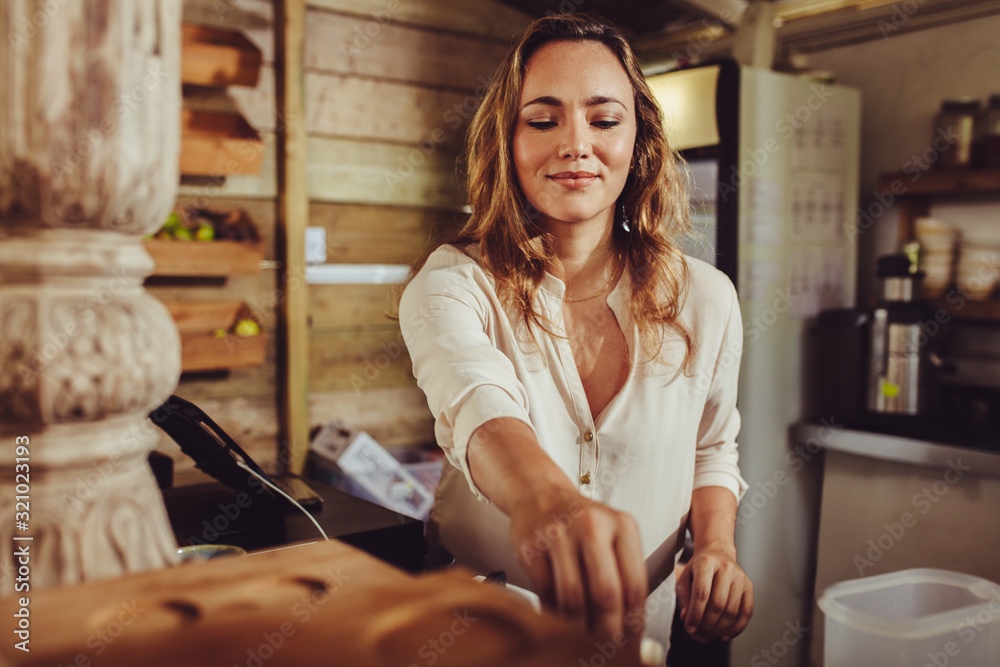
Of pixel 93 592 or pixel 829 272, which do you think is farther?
pixel 829 272

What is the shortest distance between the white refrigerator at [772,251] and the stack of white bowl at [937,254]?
31cm

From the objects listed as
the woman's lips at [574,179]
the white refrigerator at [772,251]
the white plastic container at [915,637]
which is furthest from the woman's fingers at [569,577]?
the white refrigerator at [772,251]

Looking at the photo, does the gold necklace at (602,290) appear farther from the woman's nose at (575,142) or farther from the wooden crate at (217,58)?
the wooden crate at (217,58)

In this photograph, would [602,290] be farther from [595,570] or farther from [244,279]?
[244,279]

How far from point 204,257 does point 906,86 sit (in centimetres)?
271

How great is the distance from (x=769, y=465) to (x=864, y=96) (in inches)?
62.2

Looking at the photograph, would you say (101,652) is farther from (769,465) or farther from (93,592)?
(769,465)

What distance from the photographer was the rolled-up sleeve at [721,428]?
4.52ft

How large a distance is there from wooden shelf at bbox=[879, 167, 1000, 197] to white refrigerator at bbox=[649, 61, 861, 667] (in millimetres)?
187

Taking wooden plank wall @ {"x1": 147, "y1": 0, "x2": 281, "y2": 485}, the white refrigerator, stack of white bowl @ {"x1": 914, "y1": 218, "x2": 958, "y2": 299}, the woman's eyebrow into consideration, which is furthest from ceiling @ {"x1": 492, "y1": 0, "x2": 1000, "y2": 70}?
the woman's eyebrow

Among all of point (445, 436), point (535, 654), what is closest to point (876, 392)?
point (445, 436)

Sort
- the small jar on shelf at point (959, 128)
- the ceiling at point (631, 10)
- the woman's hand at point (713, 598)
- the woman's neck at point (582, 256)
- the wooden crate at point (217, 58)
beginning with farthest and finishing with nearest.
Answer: the ceiling at point (631, 10) → the small jar on shelf at point (959, 128) → the wooden crate at point (217, 58) → the woman's neck at point (582, 256) → the woman's hand at point (713, 598)

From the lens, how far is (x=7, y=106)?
1.48 feet

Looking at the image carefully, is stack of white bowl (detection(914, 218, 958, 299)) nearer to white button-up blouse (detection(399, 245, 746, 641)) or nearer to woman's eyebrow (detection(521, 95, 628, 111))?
white button-up blouse (detection(399, 245, 746, 641))
